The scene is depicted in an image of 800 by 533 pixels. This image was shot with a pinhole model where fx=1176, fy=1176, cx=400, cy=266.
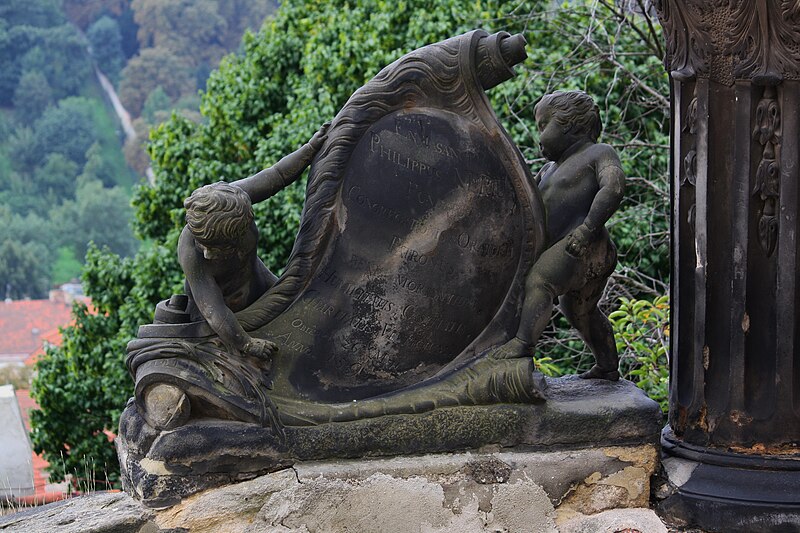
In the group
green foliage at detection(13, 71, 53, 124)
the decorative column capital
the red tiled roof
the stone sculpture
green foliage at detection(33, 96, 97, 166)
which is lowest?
the red tiled roof

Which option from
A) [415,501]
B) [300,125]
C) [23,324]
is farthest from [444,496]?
[23,324]

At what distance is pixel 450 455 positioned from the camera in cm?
478

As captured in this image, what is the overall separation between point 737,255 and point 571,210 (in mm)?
→ 702

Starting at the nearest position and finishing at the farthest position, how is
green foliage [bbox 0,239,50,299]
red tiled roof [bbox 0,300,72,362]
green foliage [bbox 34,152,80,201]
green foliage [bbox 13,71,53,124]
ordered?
red tiled roof [bbox 0,300,72,362], green foliage [bbox 0,239,50,299], green foliage [bbox 34,152,80,201], green foliage [bbox 13,71,53,124]

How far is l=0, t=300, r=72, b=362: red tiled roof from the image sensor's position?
85.7ft

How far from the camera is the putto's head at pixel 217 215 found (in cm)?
451

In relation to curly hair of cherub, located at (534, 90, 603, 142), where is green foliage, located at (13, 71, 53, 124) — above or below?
above

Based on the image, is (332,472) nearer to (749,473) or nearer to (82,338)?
(749,473)

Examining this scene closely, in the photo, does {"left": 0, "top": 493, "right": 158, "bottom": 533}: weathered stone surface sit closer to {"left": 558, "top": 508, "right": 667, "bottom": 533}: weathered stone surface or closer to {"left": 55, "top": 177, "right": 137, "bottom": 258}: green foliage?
{"left": 558, "top": 508, "right": 667, "bottom": 533}: weathered stone surface

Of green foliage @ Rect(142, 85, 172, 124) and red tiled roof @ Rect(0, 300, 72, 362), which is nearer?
red tiled roof @ Rect(0, 300, 72, 362)

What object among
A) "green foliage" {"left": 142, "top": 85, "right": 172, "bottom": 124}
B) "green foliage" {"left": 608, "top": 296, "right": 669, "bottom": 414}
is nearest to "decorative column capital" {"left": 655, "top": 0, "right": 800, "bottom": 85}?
"green foliage" {"left": 608, "top": 296, "right": 669, "bottom": 414}

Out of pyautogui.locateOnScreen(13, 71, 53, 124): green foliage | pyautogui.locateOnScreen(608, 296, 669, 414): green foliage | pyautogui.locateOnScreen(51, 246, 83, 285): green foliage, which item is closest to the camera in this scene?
pyautogui.locateOnScreen(608, 296, 669, 414): green foliage

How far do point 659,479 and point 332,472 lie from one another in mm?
1419

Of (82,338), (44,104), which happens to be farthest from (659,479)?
(44,104)
